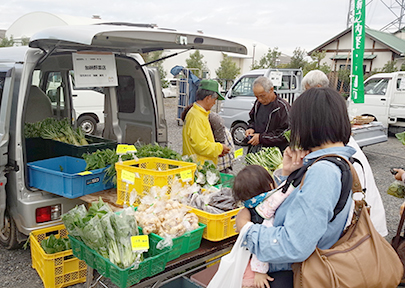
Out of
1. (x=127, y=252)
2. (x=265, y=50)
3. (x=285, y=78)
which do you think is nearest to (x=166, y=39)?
(x=127, y=252)

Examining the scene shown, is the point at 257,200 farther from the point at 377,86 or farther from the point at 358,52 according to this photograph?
the point at 377,86

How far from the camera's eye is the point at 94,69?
3760mm

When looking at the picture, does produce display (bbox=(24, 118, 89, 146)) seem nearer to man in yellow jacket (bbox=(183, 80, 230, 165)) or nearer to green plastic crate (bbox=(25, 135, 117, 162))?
green plastic crate (bbox=(25, 135, 117, 162))

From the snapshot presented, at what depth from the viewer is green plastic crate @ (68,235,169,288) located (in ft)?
6.77

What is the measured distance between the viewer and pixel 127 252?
2.13 meters

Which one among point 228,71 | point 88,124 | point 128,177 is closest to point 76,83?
point 128,177

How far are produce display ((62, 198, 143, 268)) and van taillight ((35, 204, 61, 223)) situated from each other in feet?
3.82

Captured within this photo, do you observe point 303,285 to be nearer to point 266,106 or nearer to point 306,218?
point 306,218

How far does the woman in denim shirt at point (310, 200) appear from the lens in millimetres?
1457

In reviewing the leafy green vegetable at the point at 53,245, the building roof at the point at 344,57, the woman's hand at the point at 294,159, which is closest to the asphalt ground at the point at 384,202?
the leafy green vegetable at the point at 53,245

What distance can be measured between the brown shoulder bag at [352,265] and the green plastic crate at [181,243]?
885 millimetres

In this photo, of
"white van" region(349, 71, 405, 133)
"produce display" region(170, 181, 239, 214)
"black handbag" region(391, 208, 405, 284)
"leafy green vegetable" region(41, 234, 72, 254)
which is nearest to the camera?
"produce display" region(170, 181, 239, 214)

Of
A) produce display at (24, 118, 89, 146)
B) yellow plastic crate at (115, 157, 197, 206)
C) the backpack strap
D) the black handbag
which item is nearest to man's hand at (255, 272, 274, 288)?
the backpack strap

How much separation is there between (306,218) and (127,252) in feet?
3.79
